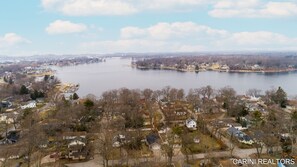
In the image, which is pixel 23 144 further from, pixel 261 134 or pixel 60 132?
pixel 261 134

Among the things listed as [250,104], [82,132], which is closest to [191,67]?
[250,104]

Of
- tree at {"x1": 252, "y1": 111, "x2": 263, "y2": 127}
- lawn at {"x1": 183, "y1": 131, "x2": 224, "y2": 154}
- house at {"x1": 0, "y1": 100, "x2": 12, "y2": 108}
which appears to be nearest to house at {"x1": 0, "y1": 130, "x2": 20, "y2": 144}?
house at {"x1": 0, "y1": 100, "x2": 12, "y2": 108}

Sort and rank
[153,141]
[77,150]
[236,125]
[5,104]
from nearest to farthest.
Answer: [77,150], [153,141], [236,125], [5,104]

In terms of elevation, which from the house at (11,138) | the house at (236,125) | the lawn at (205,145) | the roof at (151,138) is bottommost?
the house at (11,138)

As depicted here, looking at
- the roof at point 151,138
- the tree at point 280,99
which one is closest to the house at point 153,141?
the roof at point 151,138

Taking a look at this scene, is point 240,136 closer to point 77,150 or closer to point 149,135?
point 149,135

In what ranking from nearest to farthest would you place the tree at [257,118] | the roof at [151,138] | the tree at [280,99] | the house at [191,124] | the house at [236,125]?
the roof at [151,138] < the tree at [257,118] < the house at [236,125] < the house at [191,124] < the tree at [280,99]

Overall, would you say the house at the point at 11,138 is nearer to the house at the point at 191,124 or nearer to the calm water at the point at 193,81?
the house at the point at 191,124

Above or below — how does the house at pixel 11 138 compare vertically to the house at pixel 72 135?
below

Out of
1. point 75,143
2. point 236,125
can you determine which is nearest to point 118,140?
point 75,143
